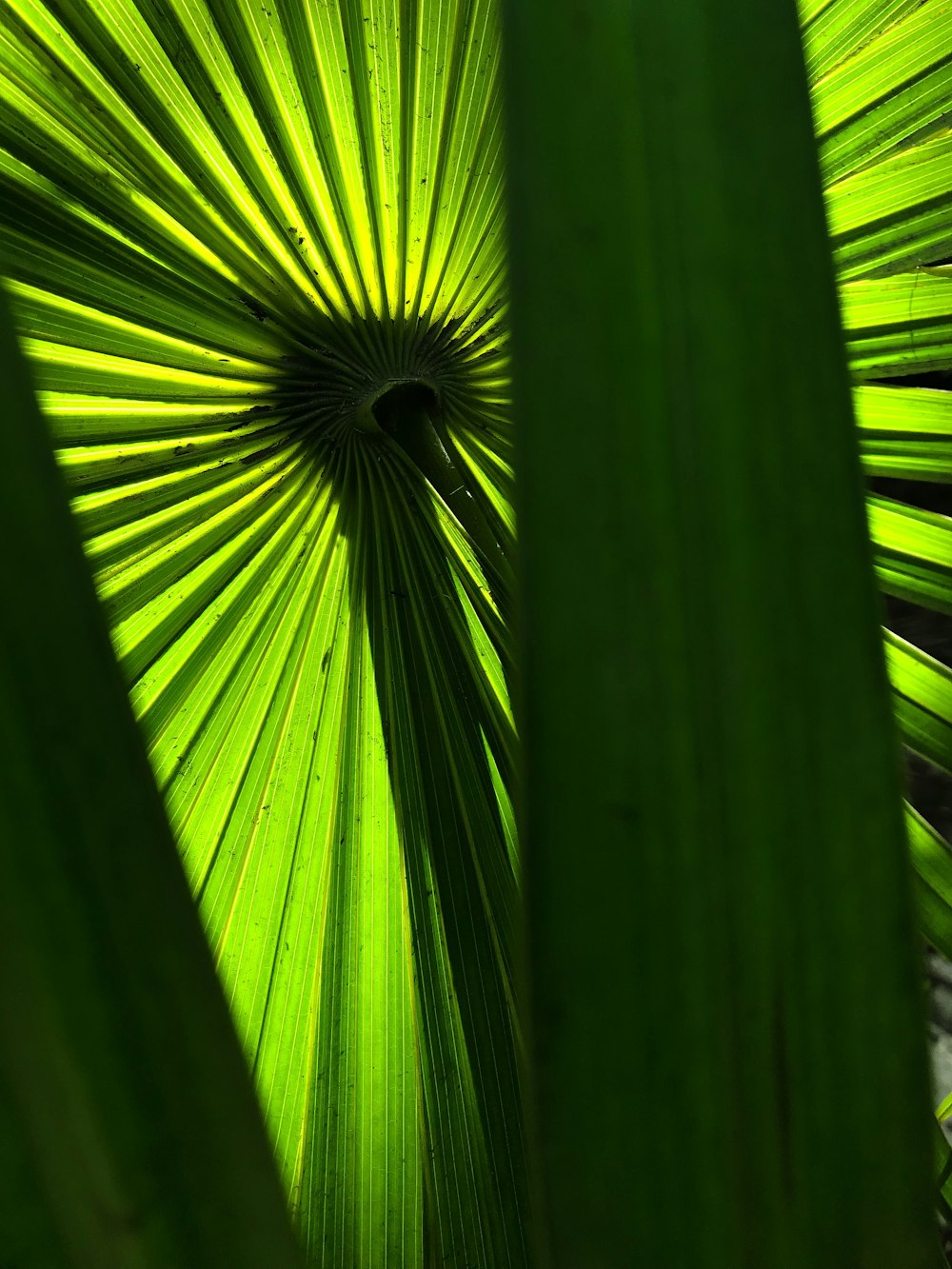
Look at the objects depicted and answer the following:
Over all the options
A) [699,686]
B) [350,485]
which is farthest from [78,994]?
[350,485]

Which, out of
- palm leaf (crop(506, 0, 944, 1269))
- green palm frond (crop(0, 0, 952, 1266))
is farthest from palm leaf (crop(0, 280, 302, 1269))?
green palm frond (crop(0, 0, 952, 1266))

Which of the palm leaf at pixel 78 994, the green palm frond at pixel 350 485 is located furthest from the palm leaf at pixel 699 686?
the green palm frond at pixel 350 485

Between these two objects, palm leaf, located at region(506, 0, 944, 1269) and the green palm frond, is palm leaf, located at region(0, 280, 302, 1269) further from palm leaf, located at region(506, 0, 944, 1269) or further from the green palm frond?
the green palm frond

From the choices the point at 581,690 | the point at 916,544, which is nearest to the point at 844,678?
the point at 581,690

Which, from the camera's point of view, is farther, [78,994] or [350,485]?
[350,485]

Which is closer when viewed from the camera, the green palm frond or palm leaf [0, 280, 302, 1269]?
palm leaf [0, 280, 302, 1269]

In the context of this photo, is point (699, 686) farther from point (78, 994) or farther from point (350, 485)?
point (350, 485)

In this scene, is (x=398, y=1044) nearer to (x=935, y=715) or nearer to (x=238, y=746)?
(x=238, y=746)

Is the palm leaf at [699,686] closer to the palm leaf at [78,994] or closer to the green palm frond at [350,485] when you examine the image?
the palm leaf at [78,994]

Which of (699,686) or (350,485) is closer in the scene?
(699,686)
